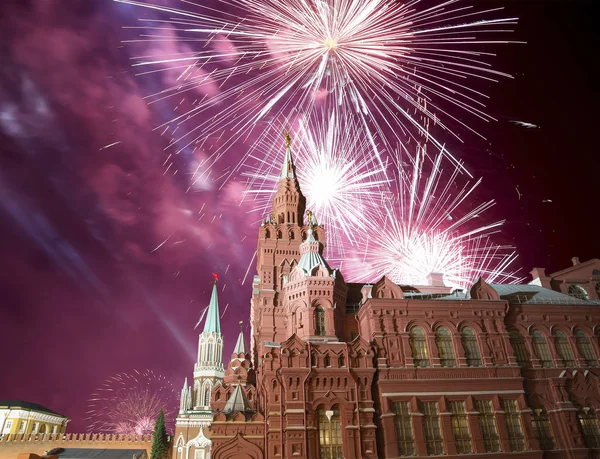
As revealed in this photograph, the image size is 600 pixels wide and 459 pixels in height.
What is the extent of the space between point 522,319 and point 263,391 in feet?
72.8

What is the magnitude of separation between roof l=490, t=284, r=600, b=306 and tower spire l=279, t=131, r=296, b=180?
87.9ft

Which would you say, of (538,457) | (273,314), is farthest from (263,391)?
(538,457)

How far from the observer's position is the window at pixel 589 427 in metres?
31.3

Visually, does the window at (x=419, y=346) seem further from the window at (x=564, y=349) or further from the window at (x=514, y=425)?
the window at (x=564, y=349)

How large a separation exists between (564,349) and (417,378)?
560 inches

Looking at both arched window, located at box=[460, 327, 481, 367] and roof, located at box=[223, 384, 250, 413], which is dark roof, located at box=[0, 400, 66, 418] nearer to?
roof, located at box=[223, 384, 250, 413]

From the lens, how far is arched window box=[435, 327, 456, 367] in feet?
105

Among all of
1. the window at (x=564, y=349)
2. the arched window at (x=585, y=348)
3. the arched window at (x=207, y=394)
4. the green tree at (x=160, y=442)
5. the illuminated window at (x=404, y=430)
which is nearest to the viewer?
the illuminated window at (x=404, y=430)

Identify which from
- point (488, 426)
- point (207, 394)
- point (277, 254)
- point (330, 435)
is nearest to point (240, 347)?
point (277, 254)

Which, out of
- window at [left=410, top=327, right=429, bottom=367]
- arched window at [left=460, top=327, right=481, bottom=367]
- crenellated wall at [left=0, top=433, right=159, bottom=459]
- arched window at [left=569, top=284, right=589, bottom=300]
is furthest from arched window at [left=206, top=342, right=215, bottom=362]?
arched window at [left=569, top=284, right=589, bottom=300]

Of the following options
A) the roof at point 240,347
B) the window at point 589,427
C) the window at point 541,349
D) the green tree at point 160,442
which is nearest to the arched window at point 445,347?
the window at point 541,349

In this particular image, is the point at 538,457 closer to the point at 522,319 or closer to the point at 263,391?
the point at 522,319

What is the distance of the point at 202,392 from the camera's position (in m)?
69.9

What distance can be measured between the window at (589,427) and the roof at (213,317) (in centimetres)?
5981
